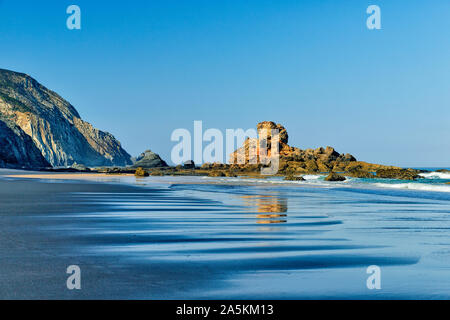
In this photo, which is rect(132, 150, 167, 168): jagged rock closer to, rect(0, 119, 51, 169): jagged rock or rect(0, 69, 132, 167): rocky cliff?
rect(0, 119, 51, 169): jagged rock

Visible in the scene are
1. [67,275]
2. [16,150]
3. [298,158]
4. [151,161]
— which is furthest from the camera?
[151,161]

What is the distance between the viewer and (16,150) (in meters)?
93.2

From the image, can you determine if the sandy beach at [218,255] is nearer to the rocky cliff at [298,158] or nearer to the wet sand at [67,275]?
the wet sand at [67,275]

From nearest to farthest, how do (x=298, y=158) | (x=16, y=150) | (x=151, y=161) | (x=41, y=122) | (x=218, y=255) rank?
(x=218, y=255), (x=298, y=158), (x=16, y=150), (x=151, y=161), (x=41, y=122)

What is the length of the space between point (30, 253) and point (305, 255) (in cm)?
428

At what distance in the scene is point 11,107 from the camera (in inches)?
5527

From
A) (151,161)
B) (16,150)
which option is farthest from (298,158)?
(16,150)

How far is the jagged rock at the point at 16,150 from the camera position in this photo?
287 ft

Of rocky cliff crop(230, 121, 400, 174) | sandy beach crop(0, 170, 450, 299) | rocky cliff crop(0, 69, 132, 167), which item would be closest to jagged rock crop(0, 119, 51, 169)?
rocky cliff crop(0, 69, 132, 167)

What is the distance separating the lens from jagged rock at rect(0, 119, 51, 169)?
8738cm

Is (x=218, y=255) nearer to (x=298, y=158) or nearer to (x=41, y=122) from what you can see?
(x=298, y=158)

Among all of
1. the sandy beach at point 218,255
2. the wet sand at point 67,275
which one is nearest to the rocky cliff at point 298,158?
the sandy beach at point 218,255
